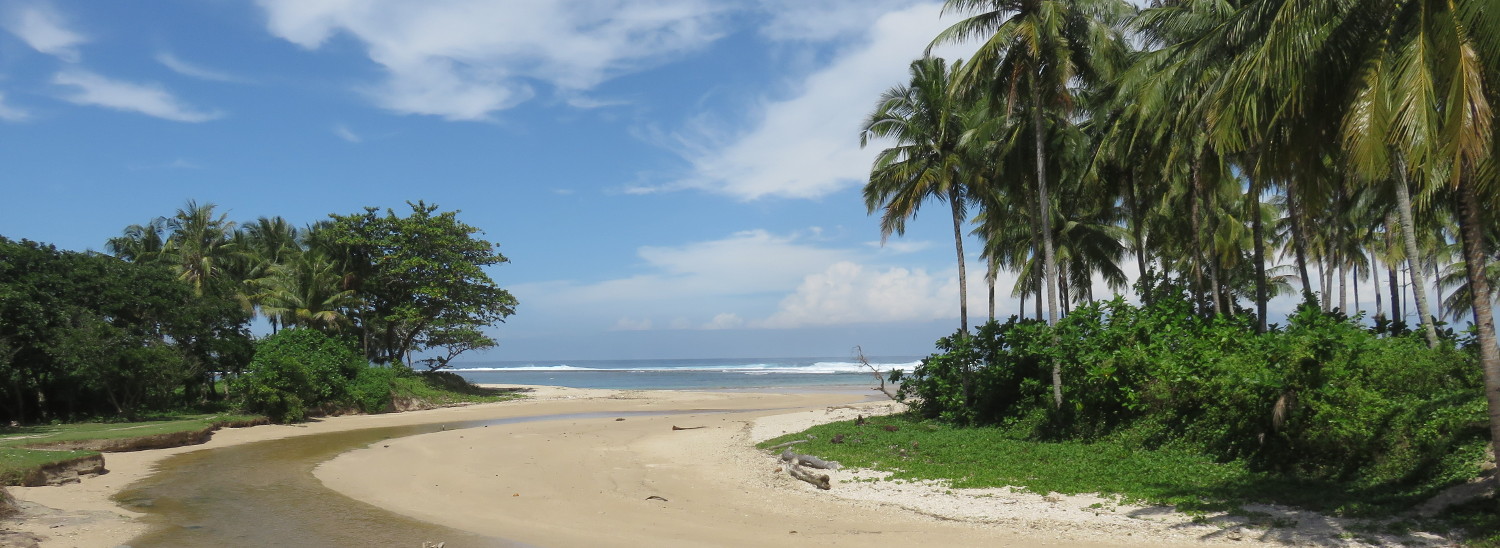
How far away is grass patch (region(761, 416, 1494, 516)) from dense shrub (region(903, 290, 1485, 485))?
41cm

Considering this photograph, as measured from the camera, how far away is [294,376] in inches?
1080

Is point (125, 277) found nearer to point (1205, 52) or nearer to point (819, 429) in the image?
point (819, 429)

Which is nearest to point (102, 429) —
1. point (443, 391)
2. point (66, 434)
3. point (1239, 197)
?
point (66, 434)

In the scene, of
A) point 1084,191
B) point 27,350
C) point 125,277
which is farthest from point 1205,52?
point 125,277

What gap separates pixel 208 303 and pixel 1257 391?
31.7 metres

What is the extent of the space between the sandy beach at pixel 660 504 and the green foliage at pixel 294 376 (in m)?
5.69

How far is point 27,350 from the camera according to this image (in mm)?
20641

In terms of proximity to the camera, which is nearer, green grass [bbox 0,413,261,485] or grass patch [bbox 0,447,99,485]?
grass patch [bbox 0,447,99,485]

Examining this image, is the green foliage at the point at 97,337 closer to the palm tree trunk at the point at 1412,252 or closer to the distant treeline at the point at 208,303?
the distant treeline at the point at 208,303

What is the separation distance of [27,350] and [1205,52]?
27716 millimetres

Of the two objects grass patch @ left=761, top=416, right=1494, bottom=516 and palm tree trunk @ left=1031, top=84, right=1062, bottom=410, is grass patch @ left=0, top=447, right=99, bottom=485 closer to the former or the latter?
grass patch @ left=761, top=416, right=1494, bottom=516

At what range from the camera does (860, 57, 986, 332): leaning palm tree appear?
20422 millimetres

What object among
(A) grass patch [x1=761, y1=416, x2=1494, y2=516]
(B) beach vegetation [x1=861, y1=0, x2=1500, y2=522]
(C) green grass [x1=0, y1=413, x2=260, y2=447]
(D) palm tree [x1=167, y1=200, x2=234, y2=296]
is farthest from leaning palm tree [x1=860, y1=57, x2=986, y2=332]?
(D) palm tree [x1=167, y1=200, x2=234, y2=296]

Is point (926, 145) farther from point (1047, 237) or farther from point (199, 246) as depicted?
point (199, 246)
